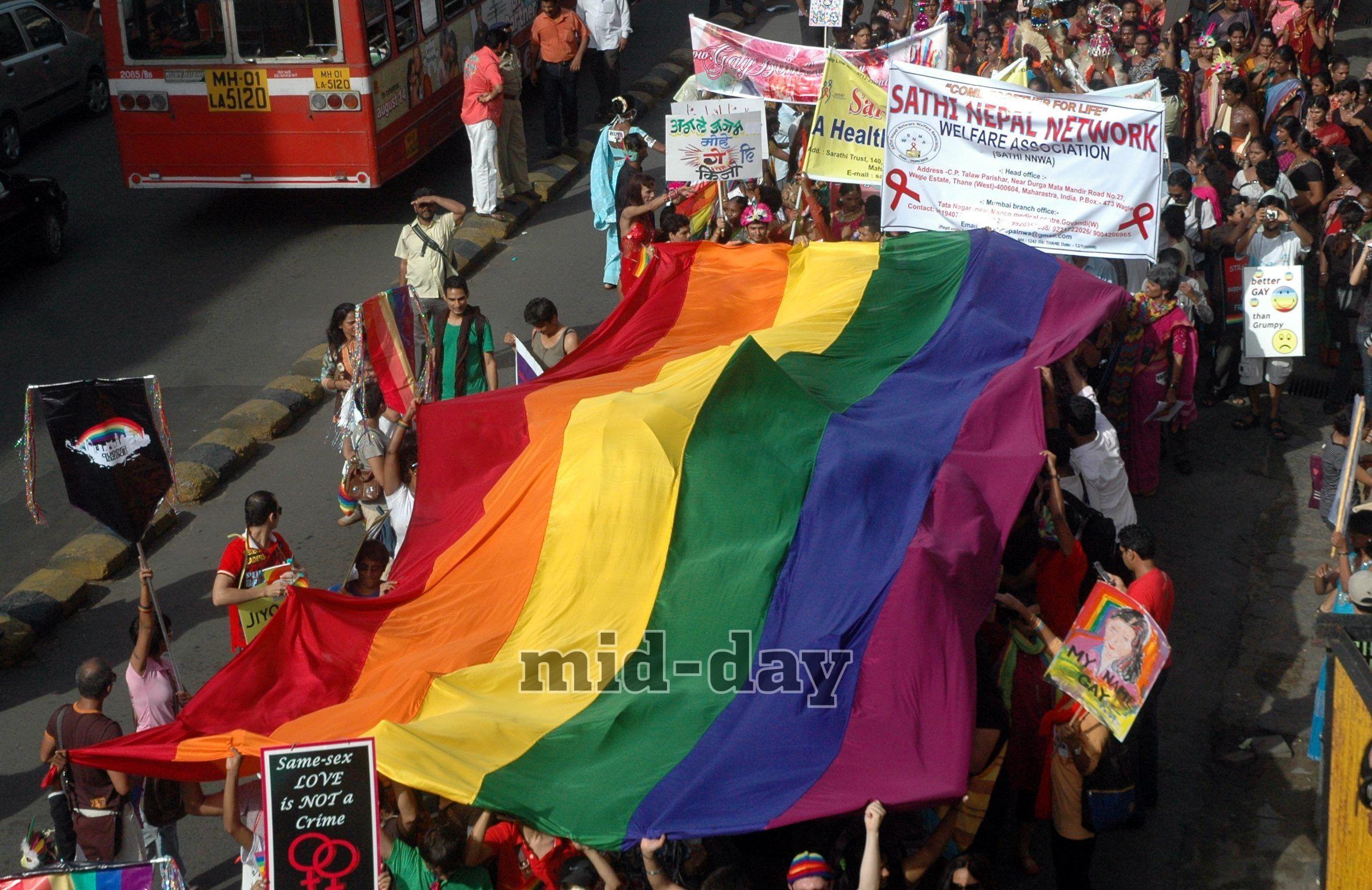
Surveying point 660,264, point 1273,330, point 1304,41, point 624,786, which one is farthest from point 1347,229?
point 624,786

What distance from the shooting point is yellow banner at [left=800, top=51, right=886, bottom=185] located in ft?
34.0

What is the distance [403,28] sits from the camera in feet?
44.7

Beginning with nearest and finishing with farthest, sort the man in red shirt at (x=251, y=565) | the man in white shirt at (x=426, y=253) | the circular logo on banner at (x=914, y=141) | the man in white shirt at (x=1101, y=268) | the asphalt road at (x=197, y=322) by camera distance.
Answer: the man in red shirt at (x=251, y=565) → the asphalt road at (x=197, y=322) → the circular logo on banner at (x=914, y=141) → the man in white shirt at (x=1101, y=268) → the man in white shirt at (x=426, y=253)

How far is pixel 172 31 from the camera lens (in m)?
12.9

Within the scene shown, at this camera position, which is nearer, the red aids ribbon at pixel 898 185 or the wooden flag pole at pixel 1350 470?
the wooden flag pole at pixel 1350 470

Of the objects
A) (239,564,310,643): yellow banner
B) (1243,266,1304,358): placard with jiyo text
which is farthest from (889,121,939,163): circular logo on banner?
(239,564,310,643): yellow banner

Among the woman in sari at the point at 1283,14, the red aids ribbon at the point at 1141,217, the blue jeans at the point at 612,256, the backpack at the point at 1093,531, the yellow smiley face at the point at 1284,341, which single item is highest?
the red aids ribbon at the point at 1141,217

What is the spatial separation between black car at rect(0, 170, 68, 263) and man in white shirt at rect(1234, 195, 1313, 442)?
10.5 metres

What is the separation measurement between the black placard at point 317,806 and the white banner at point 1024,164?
588 cm

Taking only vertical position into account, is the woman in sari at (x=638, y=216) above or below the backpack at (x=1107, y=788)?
A: above

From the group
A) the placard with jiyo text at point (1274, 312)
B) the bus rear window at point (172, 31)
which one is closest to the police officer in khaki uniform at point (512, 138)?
the bus rear window at point (172, 31)

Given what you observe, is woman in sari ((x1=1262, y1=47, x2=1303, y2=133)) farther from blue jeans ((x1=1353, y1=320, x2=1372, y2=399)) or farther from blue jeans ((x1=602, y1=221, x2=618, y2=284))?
blue jeans ((x1=602, y1=221, x2=618, y2=284))

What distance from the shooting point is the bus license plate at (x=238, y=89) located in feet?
42.1

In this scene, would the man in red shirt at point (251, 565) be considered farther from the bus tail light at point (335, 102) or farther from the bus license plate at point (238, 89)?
the bus license plate at point (238, 89)
